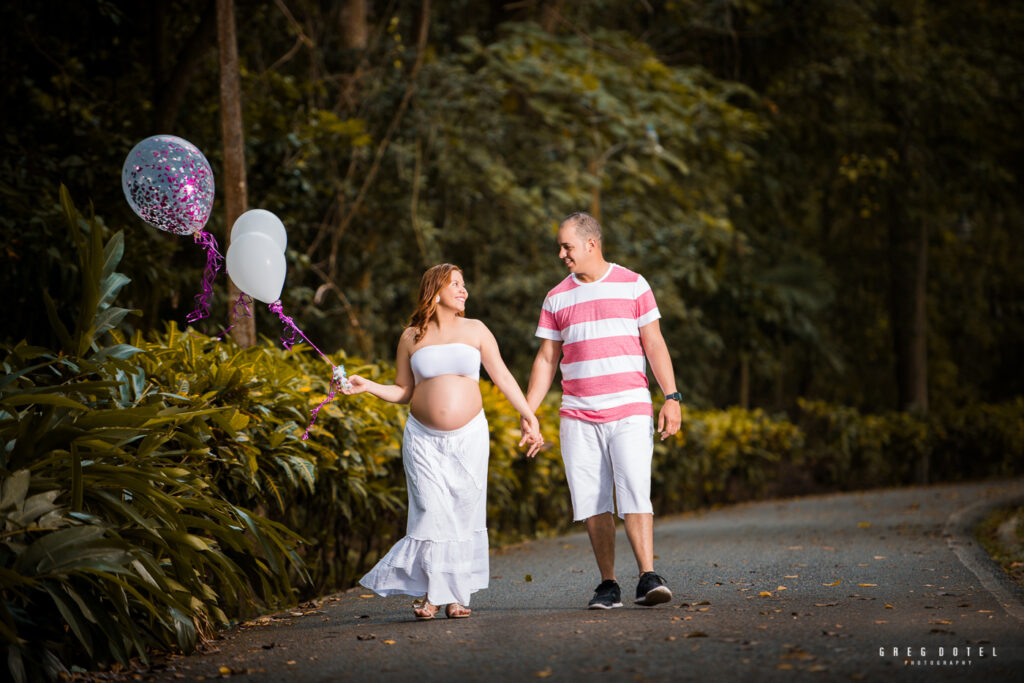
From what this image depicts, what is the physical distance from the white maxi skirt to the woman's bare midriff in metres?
0.05

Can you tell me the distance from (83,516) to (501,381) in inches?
92.4

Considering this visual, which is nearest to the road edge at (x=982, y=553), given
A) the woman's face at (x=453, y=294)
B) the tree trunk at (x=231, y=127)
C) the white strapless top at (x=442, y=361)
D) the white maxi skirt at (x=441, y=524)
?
the white maxi skirt at (x=441, y=524)

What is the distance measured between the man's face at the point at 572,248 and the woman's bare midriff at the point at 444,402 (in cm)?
95

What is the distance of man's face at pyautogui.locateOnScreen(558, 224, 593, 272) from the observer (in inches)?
250

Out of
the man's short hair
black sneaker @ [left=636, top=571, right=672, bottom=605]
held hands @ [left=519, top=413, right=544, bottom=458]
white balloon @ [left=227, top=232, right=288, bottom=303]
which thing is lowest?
black sneaker @ [left=636, top=571, right=672, bottom=605]

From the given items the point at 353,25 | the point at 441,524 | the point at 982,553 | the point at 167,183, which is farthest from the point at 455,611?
the point at 353,25

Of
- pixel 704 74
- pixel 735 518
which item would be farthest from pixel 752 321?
pixel 735 518

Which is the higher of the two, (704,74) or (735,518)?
(704,74)

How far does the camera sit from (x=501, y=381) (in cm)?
614

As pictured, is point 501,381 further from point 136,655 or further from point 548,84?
point 548,84

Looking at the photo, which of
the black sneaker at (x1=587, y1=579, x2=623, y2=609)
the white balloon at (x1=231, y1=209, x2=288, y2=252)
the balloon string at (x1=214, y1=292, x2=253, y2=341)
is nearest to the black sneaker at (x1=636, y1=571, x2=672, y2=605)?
the black sneaker at (x1=587, y1=579, x2=623, y2=609)

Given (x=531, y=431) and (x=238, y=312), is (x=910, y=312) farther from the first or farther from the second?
(x=531, y=431)

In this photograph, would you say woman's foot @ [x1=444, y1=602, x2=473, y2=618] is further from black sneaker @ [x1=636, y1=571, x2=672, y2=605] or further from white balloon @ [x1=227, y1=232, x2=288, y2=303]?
white balloon @ [x1=227, y1=232, x2=288, y2=303]

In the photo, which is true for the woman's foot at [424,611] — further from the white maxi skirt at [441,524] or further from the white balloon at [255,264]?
the white balloon at [255,264]
